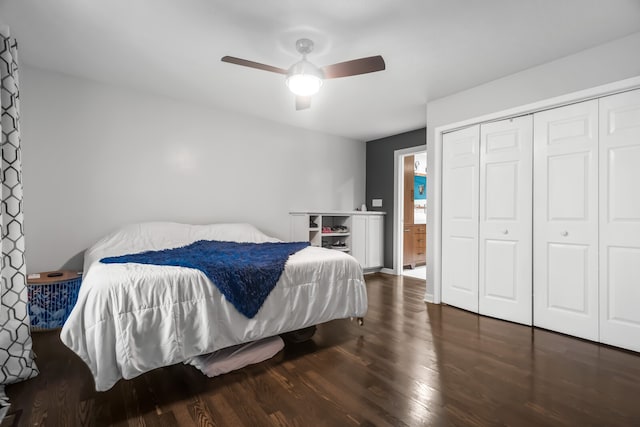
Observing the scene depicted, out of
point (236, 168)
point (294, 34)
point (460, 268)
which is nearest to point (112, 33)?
point (294, 34)

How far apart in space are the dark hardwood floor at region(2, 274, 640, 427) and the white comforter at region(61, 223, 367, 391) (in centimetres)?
22

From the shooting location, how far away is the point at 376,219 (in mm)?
5402

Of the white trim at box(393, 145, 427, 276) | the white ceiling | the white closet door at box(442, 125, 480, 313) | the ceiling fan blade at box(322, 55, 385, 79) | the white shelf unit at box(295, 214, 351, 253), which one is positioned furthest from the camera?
the white trim at box(393, 145, 427, 276)

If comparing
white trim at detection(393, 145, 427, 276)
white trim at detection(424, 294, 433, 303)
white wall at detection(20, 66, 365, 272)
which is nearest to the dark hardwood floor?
white trim at detection(424, 294, 433, 303)

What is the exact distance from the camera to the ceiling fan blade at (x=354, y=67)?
2.21m

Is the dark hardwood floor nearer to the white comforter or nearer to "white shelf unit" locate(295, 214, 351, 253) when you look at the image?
the white comforter

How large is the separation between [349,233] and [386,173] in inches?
51.5

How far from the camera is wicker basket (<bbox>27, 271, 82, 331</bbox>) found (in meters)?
2.65

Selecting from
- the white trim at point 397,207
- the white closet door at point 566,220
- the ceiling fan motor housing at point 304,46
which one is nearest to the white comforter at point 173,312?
the ceiling fan motor housing at point 304,46

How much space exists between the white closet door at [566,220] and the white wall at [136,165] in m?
3.15

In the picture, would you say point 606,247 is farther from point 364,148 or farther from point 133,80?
point 133,80

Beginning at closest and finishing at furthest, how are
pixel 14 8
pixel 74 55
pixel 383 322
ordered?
pixel 14 8
pixel 74 55
pixel 383 322

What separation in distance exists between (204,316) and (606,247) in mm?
3113

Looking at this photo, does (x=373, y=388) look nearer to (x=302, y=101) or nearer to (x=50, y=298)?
(x=302, y=101)
